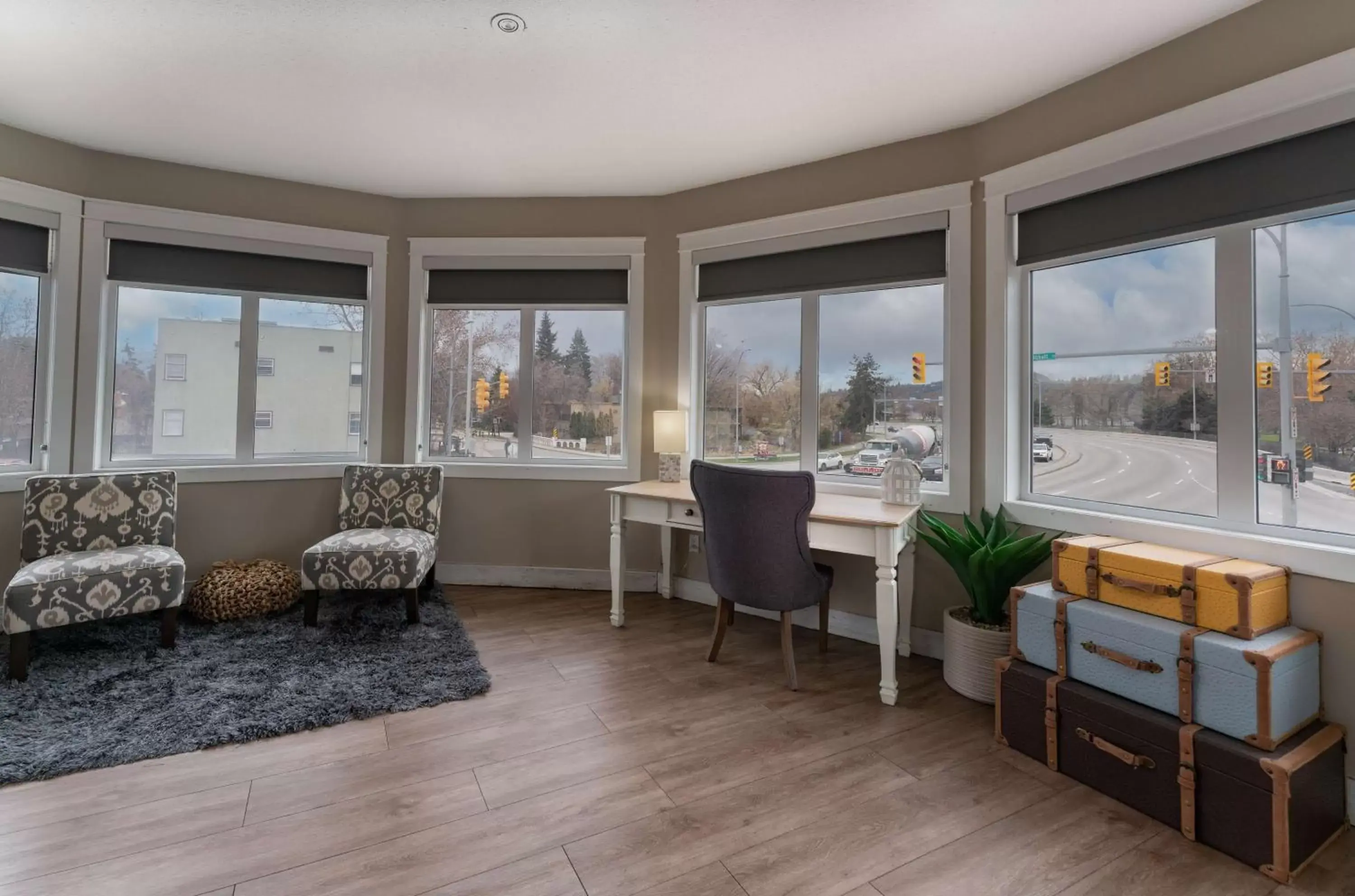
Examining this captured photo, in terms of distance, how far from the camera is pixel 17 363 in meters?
3.21

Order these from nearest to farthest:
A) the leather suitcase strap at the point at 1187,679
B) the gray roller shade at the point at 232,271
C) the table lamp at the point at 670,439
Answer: the leather suitcase strap at the point at 1187,679, the gray roller shade at the point at 232,271, the table lamp at the point at 670,439

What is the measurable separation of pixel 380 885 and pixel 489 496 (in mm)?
2769

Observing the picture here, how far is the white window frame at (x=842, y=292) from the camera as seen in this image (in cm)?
290

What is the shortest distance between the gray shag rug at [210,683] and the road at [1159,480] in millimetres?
2696

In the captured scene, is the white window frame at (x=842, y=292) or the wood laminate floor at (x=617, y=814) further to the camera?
the white window frame at (x=842, y=292)

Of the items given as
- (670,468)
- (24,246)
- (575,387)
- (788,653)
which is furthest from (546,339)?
(24,246)

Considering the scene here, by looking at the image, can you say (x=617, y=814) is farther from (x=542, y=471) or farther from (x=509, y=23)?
(x=509, y=23)

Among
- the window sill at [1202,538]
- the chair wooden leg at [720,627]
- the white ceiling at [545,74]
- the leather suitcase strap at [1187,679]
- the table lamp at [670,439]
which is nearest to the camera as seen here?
the leather suitcase strap at [1187,679]

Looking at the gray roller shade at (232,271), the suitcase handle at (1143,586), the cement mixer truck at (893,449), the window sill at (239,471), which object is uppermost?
the gray roller shade at (232,271)

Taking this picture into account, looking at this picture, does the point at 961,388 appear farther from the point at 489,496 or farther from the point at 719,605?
the point at 489,496

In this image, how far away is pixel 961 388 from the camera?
291cm

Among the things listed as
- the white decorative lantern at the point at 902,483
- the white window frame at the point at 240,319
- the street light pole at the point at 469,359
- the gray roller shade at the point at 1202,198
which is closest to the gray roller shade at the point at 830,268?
the gray roller shade at the point at 1202,198

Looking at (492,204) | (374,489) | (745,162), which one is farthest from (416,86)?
(374,489)

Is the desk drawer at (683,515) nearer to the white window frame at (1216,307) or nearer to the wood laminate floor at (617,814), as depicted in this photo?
the wood laminate floor at (617,814)
